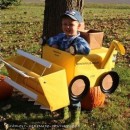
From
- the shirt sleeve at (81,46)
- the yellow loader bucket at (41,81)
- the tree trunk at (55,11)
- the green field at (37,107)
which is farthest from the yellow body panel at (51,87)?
the tree trunk at (55,11)

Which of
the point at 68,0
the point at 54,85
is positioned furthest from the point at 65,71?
the point at 68,0

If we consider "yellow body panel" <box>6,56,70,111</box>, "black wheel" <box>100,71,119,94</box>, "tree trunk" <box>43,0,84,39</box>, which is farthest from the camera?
"tree trunk" <box>43,0,84,39</box>

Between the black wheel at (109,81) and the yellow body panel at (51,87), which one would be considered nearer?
the yellow body panel at (51,87)

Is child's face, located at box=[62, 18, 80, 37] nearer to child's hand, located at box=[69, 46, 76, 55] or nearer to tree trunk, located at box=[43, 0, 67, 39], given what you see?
child's hand, located at box=[69, 46, 76, 55]

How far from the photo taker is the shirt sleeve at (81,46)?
13.8 ft

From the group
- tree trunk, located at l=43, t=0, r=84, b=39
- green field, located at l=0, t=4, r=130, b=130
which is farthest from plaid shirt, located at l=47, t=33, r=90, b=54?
tree trunk, located at l=43, t=0, r=84, b=39

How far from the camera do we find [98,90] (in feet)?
16.7

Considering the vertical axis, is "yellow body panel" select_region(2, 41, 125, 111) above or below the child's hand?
below

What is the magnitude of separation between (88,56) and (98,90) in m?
0.83

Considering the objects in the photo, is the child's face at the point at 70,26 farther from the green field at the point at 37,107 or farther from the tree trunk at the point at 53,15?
the tree trunk at the point at 53,15

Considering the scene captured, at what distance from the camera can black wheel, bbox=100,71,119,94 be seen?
15.2 ft

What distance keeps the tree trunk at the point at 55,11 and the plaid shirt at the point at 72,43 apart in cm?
131

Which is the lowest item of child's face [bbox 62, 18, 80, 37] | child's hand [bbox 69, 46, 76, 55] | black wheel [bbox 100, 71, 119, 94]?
black wheel [bbox 100, 71, 119, 94]

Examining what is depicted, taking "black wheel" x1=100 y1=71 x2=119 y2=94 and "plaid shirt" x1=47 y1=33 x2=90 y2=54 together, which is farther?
"black wheel" x1=100 y1=71 x2=119 y2=94
